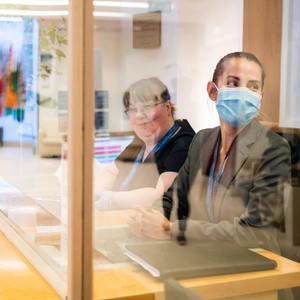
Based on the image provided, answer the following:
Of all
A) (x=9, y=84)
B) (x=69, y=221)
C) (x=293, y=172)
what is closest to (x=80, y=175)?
(x=69, y=221)

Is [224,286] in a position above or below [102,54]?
below

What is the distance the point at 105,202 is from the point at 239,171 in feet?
0.81

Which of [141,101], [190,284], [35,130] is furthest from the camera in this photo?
[35,130]

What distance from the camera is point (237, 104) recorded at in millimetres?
987

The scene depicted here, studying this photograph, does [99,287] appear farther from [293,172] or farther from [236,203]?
[293,172]

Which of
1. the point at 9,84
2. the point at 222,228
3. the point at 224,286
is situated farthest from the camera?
the point at 9,84

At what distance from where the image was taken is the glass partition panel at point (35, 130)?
984 millimetres

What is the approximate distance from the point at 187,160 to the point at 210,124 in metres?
0.10

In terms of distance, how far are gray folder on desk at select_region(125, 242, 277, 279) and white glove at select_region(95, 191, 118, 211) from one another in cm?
8

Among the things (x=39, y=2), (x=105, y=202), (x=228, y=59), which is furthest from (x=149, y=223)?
(x=39, y=2)

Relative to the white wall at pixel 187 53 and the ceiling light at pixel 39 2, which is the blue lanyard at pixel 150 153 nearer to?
the white wall at pixel 187 53

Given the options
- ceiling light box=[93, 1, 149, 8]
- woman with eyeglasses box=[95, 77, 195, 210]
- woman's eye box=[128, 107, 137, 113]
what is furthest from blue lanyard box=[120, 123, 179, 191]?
ceiling light box=[93, 1, 149, 8]

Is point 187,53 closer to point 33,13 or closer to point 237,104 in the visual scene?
point 237,104

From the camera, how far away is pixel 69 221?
35.4 inches
